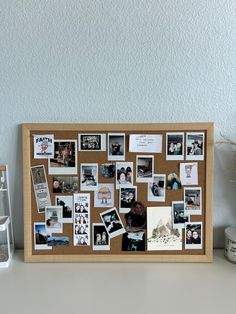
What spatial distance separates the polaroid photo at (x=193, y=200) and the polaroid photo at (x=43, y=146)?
1.53ft

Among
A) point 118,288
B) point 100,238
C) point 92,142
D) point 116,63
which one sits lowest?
point 118,288

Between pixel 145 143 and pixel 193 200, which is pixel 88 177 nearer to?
pixel 145 143

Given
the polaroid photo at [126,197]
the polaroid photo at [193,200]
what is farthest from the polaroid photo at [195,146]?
the polaroid photo at [126,197]

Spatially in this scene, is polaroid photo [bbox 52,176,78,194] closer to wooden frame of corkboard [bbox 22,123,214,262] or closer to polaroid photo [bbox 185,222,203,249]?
wooden frame of corkboard [bbox 22,123,214,262]

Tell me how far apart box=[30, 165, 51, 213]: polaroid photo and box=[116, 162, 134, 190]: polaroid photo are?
0.24m

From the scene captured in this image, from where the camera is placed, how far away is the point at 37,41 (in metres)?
1.20

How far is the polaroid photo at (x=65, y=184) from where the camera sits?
1238 mm

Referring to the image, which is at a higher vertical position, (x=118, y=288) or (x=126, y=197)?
(x=126, y=197)

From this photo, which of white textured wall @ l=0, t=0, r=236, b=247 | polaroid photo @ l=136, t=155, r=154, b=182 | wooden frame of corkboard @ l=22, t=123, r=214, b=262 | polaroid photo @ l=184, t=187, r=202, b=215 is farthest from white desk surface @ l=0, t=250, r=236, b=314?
white textured wall @ l=0, t=0, r=236, b=247

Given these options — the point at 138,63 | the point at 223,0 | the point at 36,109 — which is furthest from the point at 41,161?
the point at 223,0

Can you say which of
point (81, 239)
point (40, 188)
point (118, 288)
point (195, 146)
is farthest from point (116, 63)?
point (118, 288)

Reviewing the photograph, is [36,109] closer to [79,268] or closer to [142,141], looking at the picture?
[142,141]

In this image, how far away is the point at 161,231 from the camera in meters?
1.24

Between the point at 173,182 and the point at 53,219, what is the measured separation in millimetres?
416
